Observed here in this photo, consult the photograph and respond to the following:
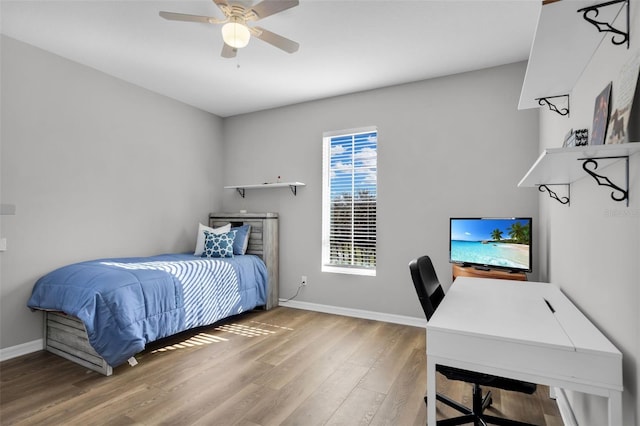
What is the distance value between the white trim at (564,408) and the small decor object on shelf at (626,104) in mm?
1555

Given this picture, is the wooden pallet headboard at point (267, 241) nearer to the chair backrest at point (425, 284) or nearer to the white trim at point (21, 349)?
the white trim at point (21, 349)

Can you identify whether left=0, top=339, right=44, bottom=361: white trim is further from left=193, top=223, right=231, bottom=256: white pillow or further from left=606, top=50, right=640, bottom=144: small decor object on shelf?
left=606, top=50, right=640, bottom=144: small decor object on shelf

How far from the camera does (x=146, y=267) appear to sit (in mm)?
3104

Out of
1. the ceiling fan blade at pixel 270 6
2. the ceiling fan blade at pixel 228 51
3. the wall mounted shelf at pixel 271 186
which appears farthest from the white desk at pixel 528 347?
the wall mounted shelf at pixel 271 186

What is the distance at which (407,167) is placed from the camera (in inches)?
150

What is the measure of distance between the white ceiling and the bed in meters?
2.00

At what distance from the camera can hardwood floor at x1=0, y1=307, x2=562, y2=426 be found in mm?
2010

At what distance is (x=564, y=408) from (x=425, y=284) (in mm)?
1192

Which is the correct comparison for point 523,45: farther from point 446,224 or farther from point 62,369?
point 62,369

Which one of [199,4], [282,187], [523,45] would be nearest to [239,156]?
[282,187]

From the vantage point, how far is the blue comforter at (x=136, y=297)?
8.31 feet

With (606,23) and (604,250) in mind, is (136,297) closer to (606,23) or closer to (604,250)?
(604,250)

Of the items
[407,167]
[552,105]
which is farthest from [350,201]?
[552,105]

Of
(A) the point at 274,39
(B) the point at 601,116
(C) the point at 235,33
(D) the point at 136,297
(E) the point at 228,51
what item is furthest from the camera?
(D) the point at 136,297
